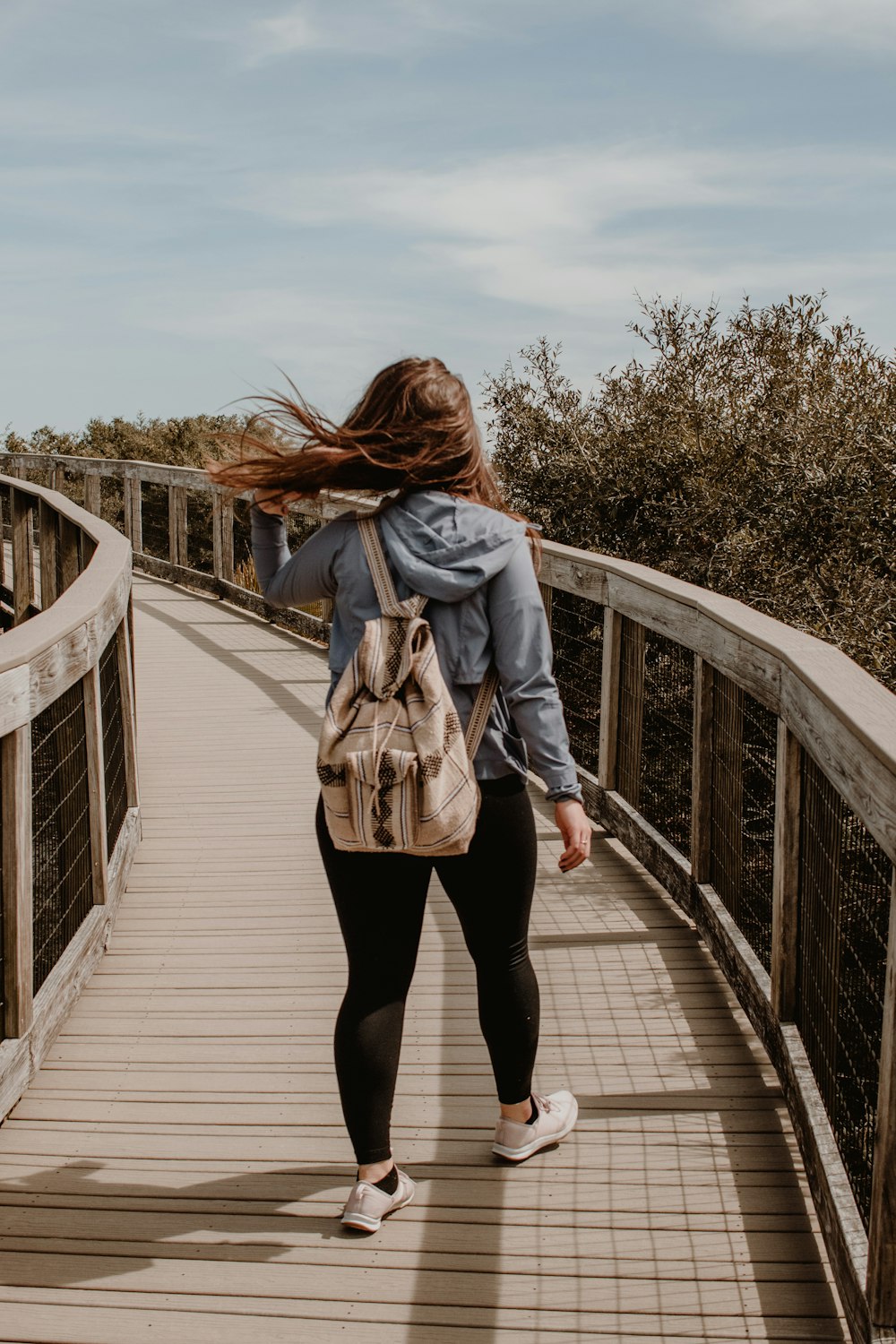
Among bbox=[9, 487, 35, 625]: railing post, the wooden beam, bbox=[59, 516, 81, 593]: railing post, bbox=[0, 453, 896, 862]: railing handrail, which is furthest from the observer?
the wooden beam

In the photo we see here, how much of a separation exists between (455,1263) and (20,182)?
18813 mm

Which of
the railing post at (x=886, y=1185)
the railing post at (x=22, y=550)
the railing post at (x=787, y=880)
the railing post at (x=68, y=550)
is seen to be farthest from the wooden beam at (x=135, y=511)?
the railing post at (x=886, y=1185)

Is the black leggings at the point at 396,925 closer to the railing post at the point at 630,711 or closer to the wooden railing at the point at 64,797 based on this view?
the wooden railing at the point at 64,797

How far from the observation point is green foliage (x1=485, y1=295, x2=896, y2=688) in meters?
11.1

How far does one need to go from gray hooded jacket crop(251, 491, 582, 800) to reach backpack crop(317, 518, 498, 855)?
0.22ft

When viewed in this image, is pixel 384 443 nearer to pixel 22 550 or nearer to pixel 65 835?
pixel 65 835

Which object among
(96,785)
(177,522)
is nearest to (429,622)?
(96,785)

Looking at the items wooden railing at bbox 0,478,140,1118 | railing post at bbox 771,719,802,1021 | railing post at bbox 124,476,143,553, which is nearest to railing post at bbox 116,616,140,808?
wooden railing at bbox 0,478,140,1118

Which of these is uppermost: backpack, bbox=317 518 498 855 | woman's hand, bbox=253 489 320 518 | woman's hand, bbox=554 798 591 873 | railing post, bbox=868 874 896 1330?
woman's hand, bbox=253 489 320 518

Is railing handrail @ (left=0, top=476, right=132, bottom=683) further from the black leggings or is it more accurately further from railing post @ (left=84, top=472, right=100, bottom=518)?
railing post @ (left=84, top=472, right=100, bottom=518)

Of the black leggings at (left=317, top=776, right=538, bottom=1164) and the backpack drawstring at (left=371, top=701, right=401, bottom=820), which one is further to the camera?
the black leggings at (left=317, top=776, right=538, bottom=1164)

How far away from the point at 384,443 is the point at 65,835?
2042mm

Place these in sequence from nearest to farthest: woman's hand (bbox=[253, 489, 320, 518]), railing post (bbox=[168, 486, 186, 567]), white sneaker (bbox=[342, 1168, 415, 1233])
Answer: woman's hand (bbox=[253, 489, 320, 518]) → white sneaker (bbox=[342, 1168, 415, 1233]) → railing post (bbox=[168, 486, 186, 567])

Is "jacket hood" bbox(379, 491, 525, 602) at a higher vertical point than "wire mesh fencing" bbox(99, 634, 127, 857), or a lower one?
higher
